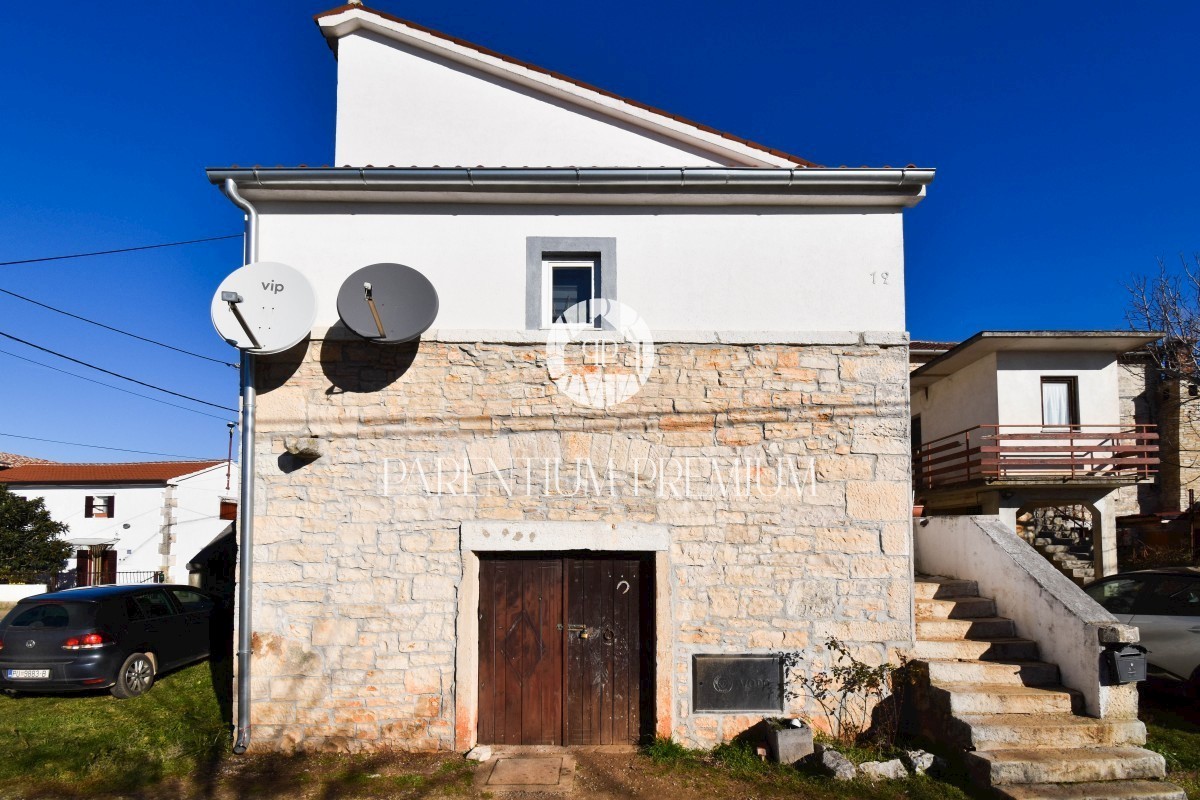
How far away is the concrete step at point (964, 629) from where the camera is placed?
603cm

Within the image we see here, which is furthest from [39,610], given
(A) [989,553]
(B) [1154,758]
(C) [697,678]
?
(B) [1154,758]

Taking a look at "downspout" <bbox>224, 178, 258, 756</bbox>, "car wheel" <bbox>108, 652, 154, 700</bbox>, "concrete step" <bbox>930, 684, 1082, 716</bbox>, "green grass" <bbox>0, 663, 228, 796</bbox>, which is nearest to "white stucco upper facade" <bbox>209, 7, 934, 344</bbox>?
"downspout" <bbox>224, 178, 258, 756</bbox>

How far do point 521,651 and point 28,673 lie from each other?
590cm

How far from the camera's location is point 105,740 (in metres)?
6.04

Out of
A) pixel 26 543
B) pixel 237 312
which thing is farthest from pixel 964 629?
pixel 26 543

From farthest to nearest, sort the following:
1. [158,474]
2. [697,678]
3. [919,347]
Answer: [158,474] → [919,347] → [697,678]

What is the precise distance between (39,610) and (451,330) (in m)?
6.33

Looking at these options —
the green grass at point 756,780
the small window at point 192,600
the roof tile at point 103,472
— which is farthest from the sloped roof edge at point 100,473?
the green grass at point 756,780

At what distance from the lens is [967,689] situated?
545 cm

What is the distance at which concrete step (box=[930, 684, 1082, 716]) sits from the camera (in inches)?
207

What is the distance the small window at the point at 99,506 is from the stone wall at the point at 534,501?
855 inches

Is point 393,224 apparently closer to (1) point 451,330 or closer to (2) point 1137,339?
(1) point 451,330

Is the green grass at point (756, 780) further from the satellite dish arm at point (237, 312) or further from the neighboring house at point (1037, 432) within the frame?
the neighboring house at point (1037, 432)

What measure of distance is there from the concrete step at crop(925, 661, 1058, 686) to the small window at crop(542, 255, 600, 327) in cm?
423
